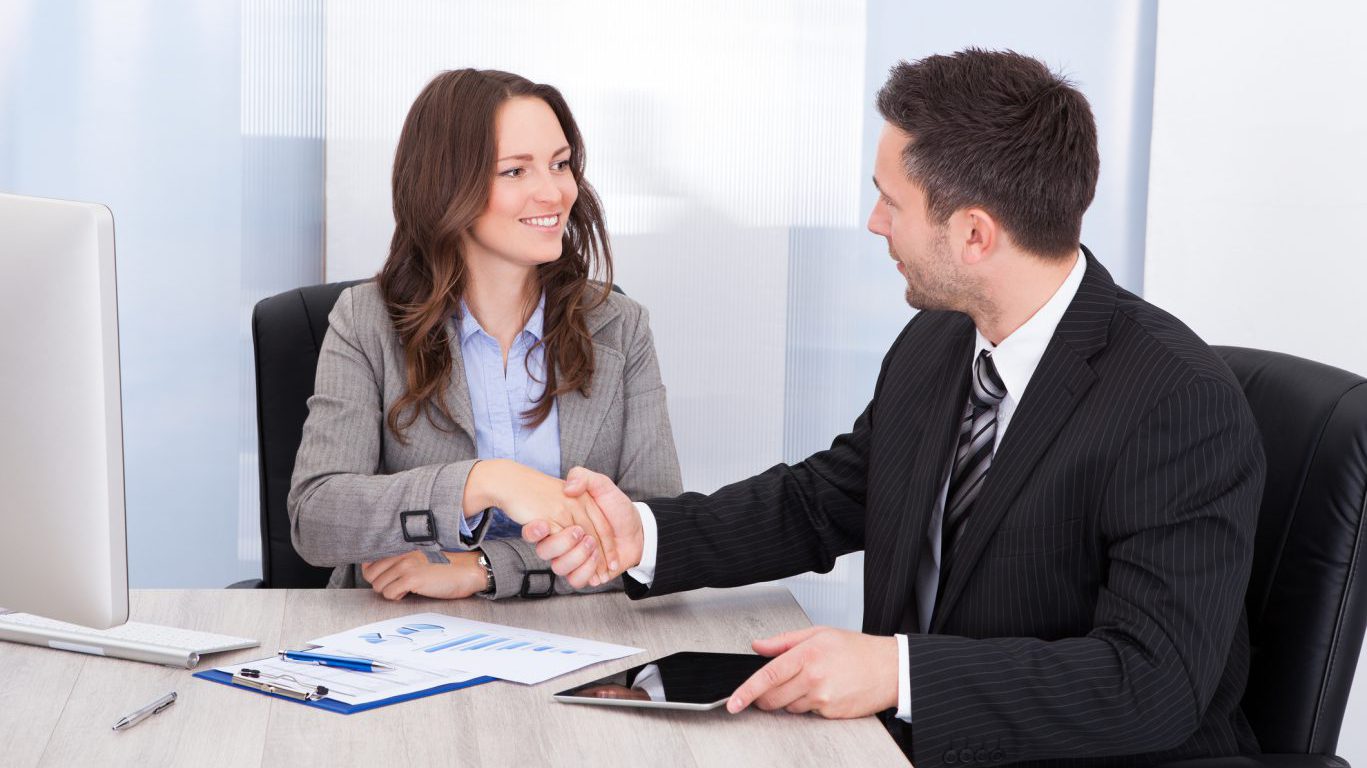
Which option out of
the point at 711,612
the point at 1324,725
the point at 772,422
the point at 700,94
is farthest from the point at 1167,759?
the point at 700,94

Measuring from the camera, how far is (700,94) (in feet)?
10.4

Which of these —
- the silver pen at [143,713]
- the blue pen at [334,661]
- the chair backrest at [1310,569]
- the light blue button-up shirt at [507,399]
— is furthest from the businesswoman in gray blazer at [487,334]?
the chair backrest at [1310,569]

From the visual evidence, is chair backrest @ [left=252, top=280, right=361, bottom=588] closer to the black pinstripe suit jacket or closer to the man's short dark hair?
the black pinstripe suit jacket

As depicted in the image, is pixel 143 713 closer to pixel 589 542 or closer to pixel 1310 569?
pixel 589 542

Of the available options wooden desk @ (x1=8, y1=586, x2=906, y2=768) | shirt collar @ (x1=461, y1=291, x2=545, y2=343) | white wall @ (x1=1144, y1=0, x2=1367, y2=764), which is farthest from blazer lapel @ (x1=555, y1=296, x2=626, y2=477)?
white wall @ (x1=1144, y1=0, x2=1367, y2=764)

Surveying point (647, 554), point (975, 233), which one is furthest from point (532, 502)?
point (975, 233)

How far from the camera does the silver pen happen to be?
1.30 m

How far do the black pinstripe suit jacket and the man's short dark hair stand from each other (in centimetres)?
11

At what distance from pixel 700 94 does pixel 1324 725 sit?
210 cm

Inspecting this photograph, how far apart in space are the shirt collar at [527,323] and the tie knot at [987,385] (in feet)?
2.70

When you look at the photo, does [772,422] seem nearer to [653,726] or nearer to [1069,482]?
[1069,482]

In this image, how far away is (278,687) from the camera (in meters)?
1.40

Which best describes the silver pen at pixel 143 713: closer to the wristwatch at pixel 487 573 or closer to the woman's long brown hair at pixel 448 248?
the wristwatch at pixel 487 573

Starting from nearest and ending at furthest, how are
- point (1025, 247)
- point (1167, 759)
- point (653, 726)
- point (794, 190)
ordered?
point (653, 726) → point (1167, 759) → point (1025, 247) → point (794, 190)
